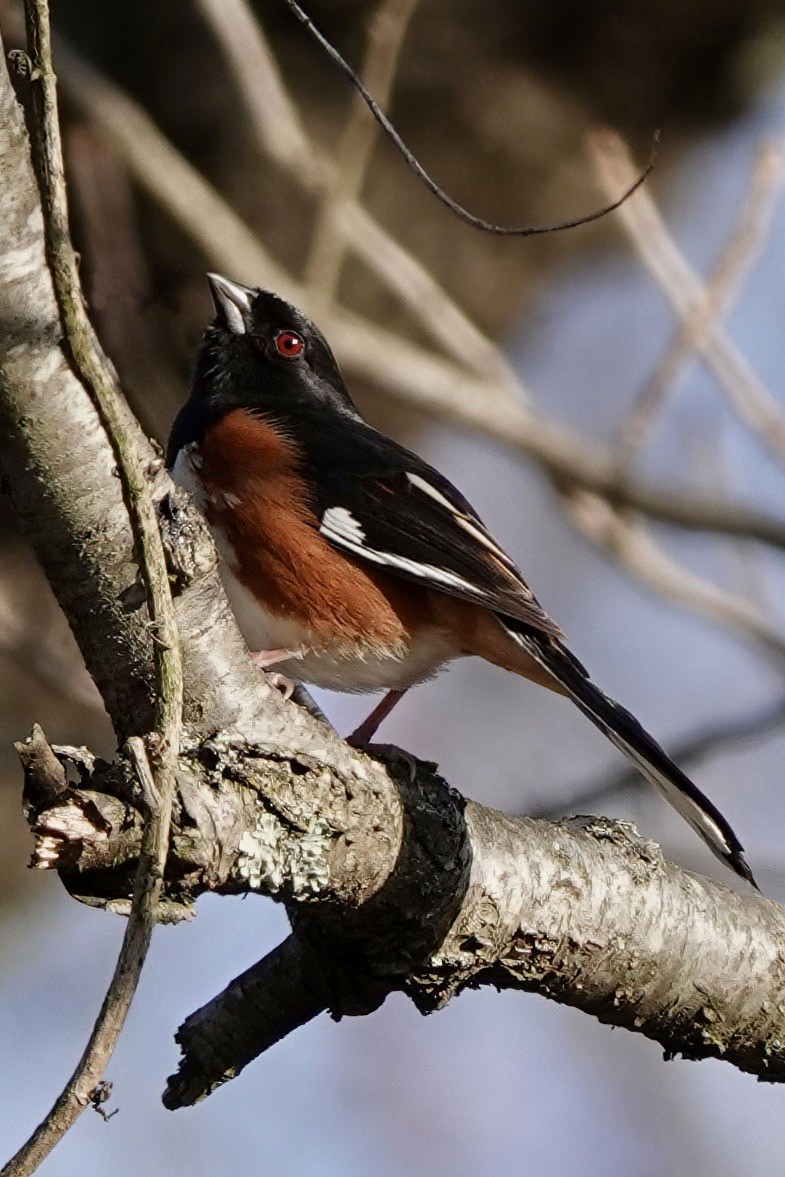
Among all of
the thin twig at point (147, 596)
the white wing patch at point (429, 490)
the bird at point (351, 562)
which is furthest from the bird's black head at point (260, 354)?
the thin twig at point (147, 596)

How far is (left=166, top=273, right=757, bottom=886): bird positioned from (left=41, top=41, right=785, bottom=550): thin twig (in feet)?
0.56

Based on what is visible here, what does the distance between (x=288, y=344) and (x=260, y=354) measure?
8 centimetres

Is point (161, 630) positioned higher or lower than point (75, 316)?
lower

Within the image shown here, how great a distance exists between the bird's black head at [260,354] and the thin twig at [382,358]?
64mm

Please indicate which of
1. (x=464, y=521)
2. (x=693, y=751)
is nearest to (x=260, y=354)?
(x=464, y=521)

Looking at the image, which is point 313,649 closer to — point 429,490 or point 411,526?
point 411,526

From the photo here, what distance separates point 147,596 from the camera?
74.3 inches

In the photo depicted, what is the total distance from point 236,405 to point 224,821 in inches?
72.9

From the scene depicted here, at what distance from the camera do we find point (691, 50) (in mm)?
4426

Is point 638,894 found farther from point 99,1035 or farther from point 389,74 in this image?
point 389,74

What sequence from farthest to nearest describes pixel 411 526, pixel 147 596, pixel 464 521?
pixel 464 521 < pixel 411 526 < pixel 147 596

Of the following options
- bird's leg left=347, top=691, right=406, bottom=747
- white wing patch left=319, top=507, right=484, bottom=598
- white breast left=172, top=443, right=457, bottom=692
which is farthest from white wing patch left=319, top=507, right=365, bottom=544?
bird's leg left=347, top=691, right=406, bottom=747

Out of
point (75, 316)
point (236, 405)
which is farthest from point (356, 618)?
point (75, 316)

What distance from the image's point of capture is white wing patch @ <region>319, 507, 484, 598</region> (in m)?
3.19
